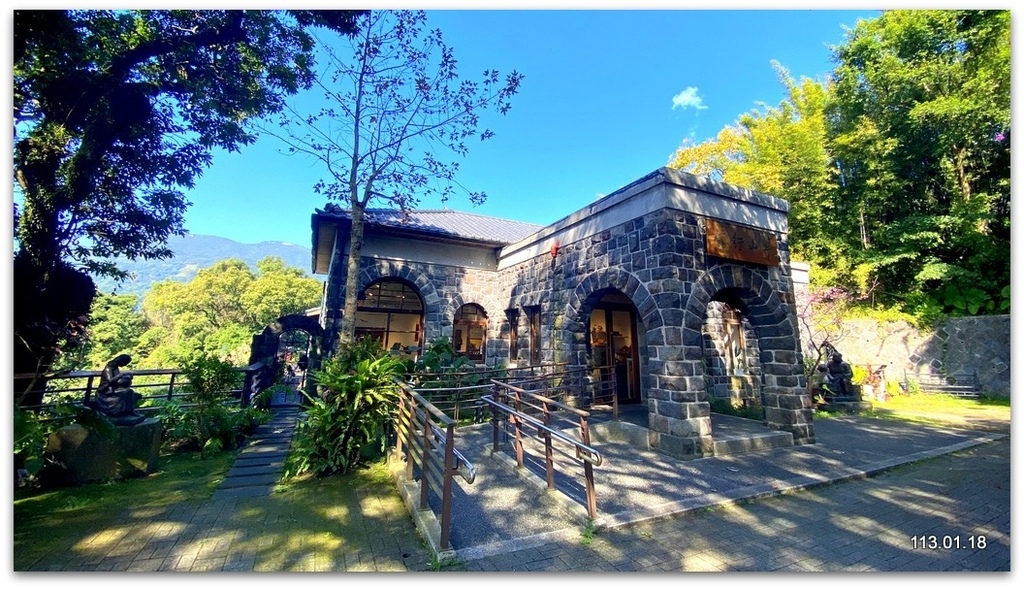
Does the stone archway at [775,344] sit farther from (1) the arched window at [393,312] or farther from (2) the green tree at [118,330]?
(2) the green tree at [118,330]

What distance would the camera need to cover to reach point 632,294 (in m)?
5.54

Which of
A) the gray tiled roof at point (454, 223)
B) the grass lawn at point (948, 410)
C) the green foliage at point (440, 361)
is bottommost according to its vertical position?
the grass lawn at point (948, 410)

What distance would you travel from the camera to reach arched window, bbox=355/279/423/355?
9484mm

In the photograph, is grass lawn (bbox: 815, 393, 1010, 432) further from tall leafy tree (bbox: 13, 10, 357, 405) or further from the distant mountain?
the distant mountain

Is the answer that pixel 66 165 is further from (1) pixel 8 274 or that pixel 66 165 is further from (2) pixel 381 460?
(2) pixel 381 460

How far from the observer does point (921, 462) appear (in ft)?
15.5

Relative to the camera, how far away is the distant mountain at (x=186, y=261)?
19.8 ft

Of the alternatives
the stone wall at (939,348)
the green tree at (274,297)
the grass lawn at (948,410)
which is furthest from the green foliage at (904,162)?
the green tree at (274,297)

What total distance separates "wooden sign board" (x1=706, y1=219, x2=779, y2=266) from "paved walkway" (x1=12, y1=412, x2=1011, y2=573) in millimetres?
A: 2777

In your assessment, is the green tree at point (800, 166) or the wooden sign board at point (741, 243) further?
the green tree at point (800, 166)

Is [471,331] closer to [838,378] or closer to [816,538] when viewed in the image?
[816,538]

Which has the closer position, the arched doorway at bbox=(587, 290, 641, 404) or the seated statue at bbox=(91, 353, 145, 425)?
the seated statue at bbox=(91, 353, 145, 425)

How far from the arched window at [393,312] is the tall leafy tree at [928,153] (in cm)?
1016

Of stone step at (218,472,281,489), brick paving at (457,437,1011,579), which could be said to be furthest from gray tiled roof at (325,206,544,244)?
brick paving at (457,437,1011,579)
